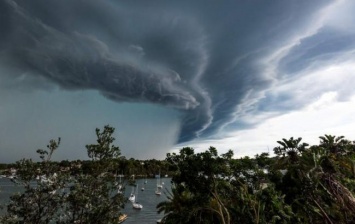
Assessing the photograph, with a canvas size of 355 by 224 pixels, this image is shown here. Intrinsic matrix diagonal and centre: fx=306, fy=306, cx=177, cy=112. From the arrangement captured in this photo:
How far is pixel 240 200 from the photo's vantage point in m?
33.0

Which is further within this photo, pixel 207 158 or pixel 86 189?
pixel 207 158

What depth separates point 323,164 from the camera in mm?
38469

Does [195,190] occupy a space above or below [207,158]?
below

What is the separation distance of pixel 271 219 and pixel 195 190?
8221 mm

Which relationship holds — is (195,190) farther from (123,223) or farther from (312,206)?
(123,223)

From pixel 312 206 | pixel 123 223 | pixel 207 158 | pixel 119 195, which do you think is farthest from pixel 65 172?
pixel 123 223

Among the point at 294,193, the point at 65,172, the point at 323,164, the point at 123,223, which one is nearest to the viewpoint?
the point at 65,172

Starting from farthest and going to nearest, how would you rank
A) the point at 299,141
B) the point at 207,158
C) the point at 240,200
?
the point at 299,141, the point at 240,200, the point at 207,158

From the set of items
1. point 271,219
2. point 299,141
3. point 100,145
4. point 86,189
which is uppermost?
point 299,141

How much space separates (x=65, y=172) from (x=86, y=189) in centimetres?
199

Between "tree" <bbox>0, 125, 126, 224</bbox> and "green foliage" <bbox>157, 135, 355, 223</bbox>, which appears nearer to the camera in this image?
"tree" <bbox>0, 125, 126, 224</bbox>

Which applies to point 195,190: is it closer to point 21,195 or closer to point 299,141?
point 21,195

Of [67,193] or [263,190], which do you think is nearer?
[67,193]

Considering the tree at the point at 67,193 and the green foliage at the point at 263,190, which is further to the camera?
the green foliage at the point at 263,190
